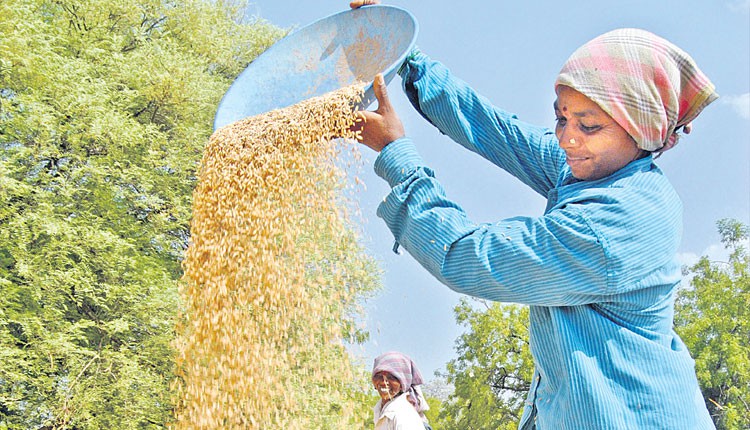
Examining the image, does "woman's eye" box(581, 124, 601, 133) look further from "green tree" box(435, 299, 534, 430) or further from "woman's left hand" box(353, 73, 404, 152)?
"green tree" box(435, 299, 534, 430)

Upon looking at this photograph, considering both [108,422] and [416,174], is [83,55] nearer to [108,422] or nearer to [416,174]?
[108,422]

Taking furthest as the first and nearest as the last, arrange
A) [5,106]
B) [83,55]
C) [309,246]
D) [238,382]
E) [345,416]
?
[83,55] < [5,106] < [345,416] < [309,246] < [238,382]

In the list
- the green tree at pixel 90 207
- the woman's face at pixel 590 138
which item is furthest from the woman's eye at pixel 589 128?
the green tree at pixel 90 207

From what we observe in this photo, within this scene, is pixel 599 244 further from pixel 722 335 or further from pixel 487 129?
pixel 722 335

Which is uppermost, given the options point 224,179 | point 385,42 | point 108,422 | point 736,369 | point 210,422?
point 736,369

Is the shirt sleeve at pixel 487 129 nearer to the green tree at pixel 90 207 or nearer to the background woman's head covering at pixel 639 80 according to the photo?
the background woman's head covering at pixel 639 80

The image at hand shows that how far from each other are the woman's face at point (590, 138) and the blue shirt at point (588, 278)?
27 millimetres

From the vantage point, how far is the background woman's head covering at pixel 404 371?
4.98m

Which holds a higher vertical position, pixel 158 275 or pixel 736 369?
pixel 736 369

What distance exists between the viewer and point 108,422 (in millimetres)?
12664

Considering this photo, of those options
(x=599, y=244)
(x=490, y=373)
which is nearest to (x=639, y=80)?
(x=599, y=244)

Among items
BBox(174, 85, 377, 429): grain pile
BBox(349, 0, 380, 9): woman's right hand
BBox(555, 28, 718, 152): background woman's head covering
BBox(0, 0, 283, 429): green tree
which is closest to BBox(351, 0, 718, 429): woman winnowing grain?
BBox(555, 28, 718, 152): background woman's head covering

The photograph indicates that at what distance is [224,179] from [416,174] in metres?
Result: 1.23

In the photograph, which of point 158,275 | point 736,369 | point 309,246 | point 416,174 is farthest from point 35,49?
point 736,369
